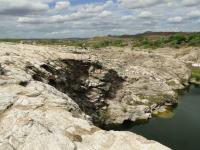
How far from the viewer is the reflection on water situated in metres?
59.1

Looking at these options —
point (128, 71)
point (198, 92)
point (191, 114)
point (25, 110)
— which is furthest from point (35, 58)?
point (198, 92)

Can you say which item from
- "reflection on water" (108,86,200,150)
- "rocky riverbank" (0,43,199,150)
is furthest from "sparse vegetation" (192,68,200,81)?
"reflection on water" (108,86,200,150)

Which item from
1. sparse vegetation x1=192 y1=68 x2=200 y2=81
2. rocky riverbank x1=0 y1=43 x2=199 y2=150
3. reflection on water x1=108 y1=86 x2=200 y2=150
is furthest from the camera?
sparse vegetation x1=192 y1=68 x2=200 y2=81

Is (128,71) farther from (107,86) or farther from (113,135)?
(113,135)

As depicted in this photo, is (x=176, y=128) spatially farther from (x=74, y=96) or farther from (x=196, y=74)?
(x=196, y=74)

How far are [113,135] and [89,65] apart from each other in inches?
1793

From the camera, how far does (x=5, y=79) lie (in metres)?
A: 36.7

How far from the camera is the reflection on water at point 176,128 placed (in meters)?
59.1

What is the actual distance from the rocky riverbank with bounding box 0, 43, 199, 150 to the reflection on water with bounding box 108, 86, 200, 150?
279 cm

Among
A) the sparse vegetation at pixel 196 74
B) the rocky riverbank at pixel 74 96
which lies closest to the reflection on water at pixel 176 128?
the rocky riverbank at pixel 74 96

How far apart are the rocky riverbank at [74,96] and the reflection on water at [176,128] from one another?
9.15 feet

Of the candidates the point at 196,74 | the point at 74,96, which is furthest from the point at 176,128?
the point at 196,74

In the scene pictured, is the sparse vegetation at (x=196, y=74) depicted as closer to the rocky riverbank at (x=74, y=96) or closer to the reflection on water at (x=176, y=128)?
the rocky riverbank at (x=74, y=96)

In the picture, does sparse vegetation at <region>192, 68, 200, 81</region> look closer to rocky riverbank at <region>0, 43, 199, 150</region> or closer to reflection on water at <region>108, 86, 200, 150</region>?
rocky riverbank at <region>0, 43, 199, 150</region>
